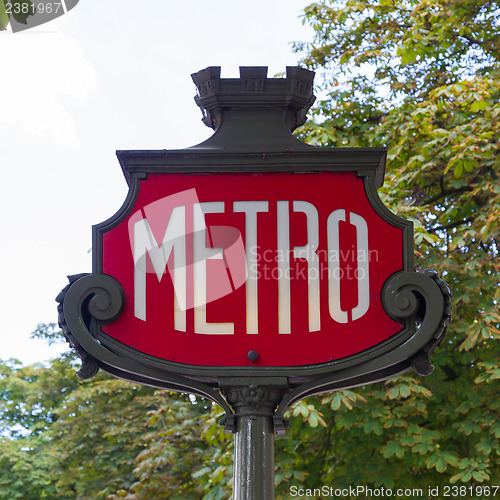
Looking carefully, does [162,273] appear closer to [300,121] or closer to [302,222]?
[302,222]

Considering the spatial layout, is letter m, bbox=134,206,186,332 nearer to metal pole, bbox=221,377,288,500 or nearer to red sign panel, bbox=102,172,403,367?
red sign panel, bbox=102,172,403,367

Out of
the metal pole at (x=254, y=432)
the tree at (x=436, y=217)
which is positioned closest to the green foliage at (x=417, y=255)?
the tree at (x=436, y=217)

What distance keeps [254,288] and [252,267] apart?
9 cm

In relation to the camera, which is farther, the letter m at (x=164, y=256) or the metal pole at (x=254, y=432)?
the letter m at (x=164, y=256)

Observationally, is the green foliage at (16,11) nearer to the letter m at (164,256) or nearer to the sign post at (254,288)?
the sign post at (254,288)

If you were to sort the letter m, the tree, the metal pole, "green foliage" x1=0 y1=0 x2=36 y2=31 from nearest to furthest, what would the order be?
"green foliage" x1=0 y1=0 x2=36 y2=31 < the metal pole < the letter m < the tree

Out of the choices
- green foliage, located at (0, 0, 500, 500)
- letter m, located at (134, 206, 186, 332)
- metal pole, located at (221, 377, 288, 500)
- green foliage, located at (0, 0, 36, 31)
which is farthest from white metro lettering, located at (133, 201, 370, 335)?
green foliage, located at (0, 0, 500, 500)

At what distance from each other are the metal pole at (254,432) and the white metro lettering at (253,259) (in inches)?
8.6

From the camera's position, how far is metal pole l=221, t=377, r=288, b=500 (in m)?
3.08

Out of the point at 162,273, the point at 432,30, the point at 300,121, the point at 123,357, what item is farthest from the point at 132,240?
the point at 432,30

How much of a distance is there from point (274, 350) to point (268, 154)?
0.82 m

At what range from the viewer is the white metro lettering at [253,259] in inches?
125

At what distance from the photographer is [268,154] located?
131 inches

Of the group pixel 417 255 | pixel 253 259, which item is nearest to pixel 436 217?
pixel 417 255
